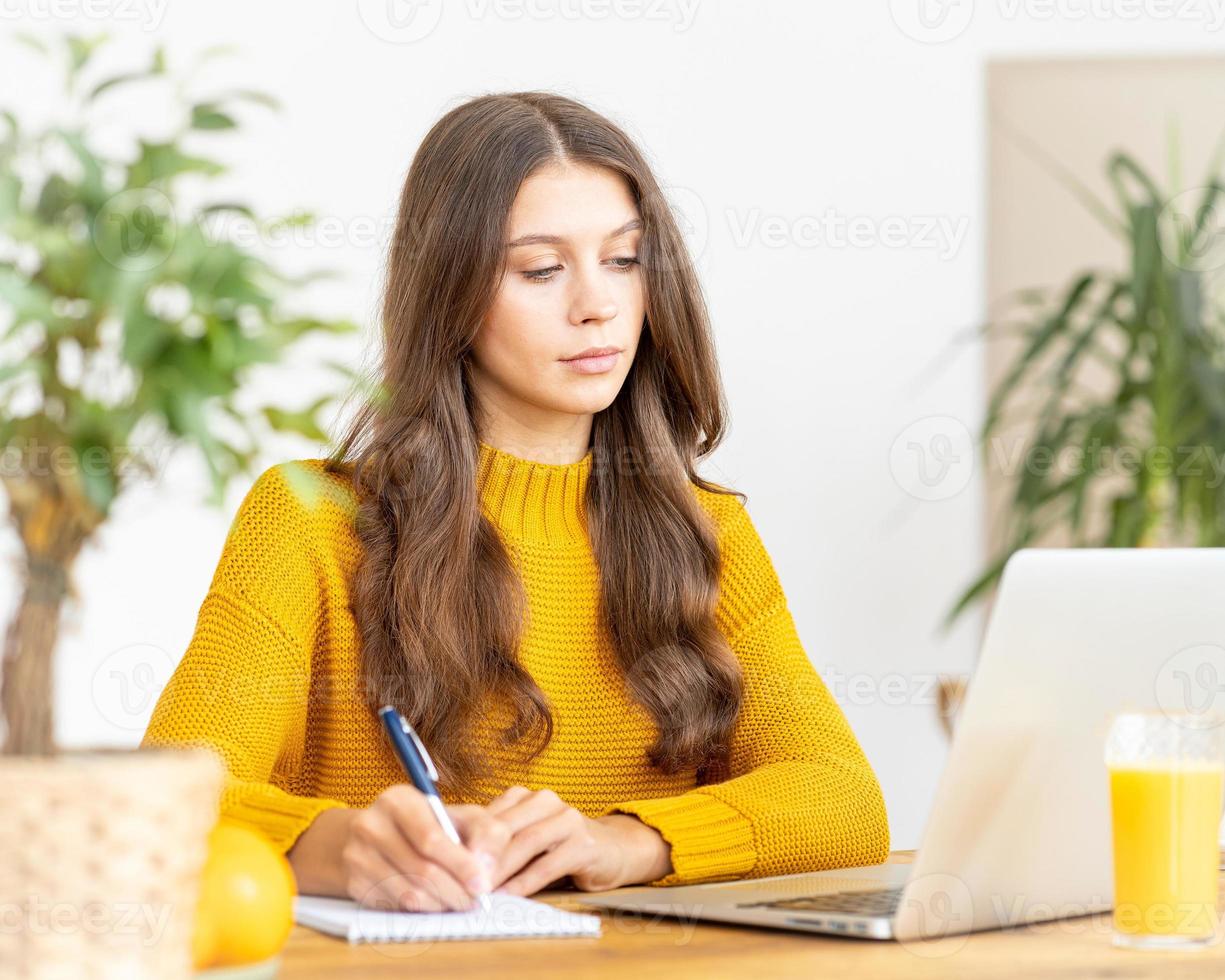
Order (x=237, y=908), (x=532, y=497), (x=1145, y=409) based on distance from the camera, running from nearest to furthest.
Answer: (x=237, y=908) → (x=532, y=497) → (x=1145, y=409)

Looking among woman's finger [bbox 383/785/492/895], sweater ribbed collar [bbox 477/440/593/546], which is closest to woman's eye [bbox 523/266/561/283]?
sweater ribbed collar [bbox 477/440/593/546]

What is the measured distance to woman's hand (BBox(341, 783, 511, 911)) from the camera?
3.58ft

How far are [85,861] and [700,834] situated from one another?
2.68 ft

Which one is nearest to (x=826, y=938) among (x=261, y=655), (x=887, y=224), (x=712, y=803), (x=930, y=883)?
(x=930, y=883)

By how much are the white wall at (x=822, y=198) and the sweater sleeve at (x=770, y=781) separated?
1.40 metres

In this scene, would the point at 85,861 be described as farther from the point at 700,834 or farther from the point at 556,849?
the point at 700,834

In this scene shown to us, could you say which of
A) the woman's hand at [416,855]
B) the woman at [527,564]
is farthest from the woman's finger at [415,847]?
the woman at [527,564]

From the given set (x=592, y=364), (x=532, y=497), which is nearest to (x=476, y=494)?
(x=532, y=497)

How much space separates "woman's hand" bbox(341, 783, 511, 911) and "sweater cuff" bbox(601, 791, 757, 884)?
0.70ft

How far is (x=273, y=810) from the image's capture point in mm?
1344

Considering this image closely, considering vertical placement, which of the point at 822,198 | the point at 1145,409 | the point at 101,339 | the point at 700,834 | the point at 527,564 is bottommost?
the point at 700,834

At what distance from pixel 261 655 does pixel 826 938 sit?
0.74 metres

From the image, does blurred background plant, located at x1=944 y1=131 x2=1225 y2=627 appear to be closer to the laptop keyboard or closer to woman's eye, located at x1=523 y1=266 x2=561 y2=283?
woman's eye, located at x1=523 y1=266 x2=561 y2=283

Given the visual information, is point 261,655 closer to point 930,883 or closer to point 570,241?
point 570,241
